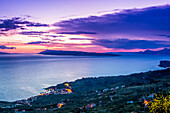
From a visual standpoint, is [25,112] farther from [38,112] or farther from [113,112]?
[113,112]

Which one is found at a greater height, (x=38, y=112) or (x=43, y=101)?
(x=38, y=112)

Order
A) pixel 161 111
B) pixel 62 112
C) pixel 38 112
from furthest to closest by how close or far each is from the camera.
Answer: pixel 38 112 → pixel 62 112 → pixel 161 111

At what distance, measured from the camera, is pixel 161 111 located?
14000 mm

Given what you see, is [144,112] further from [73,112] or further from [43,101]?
[43,101]

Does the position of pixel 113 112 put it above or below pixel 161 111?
below

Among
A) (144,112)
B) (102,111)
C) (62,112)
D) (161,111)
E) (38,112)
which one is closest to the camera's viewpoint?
(161,111)

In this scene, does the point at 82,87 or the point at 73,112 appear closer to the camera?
the point at 73,112

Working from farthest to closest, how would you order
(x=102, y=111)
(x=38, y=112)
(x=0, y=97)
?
(x=0, y=97) < (x=38, y=112) < (x=102, y=111)

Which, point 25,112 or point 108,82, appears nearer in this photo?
Answer: point 25,112

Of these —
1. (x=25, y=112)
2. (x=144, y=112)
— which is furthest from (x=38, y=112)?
(x=144, y=112)

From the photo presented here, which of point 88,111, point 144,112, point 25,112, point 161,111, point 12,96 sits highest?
point 161,111

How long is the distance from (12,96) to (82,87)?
3073cm

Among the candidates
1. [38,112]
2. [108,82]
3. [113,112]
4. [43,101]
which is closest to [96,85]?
[108,82]

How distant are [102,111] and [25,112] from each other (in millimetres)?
16096
